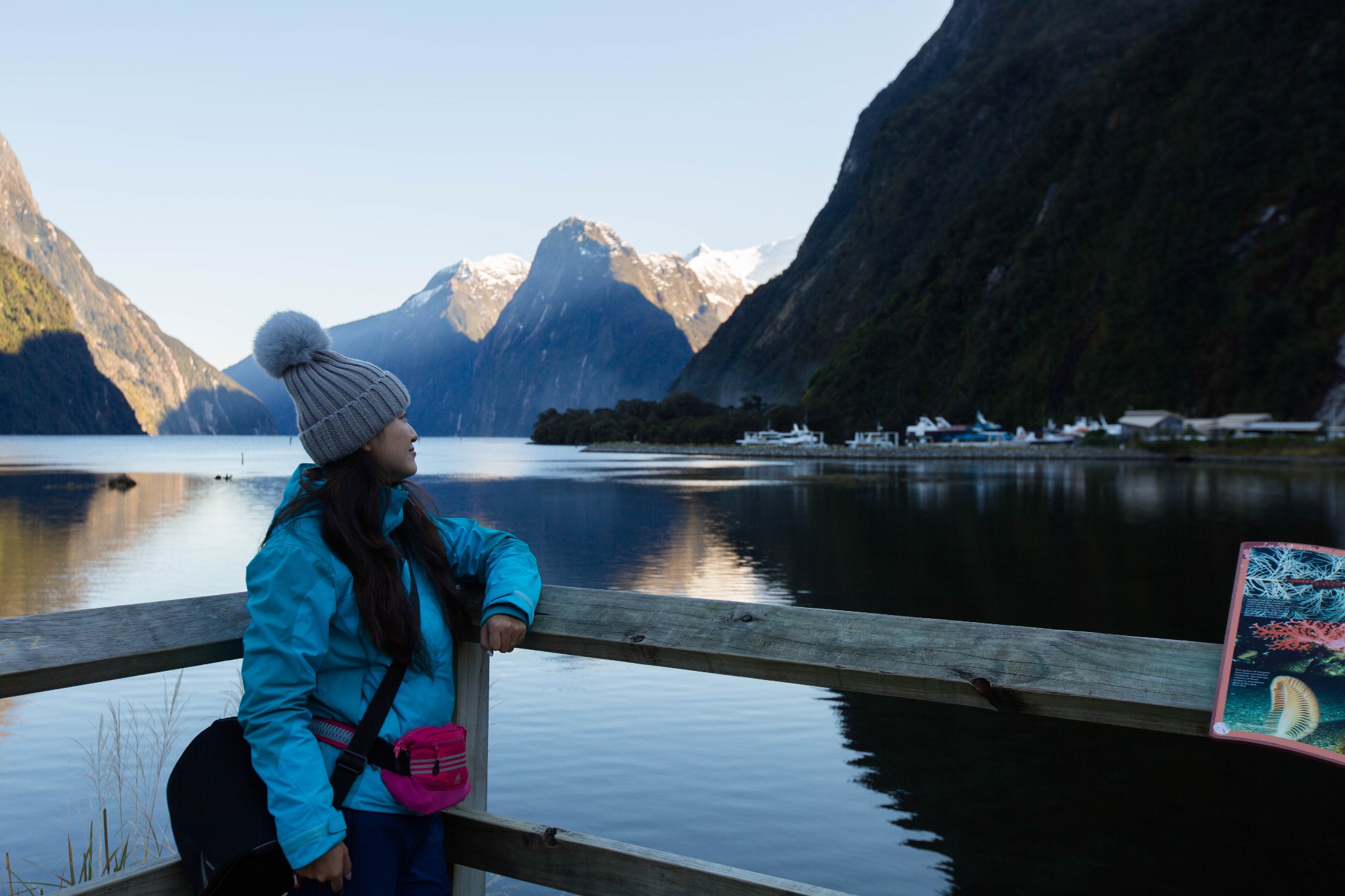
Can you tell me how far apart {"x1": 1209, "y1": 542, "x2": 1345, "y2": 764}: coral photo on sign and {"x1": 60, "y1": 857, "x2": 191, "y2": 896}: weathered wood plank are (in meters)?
2.36

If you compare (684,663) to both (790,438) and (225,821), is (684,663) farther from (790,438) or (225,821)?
(790,438)

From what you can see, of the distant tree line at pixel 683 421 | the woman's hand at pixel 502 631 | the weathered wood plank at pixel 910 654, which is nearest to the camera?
the weathered wood plank at pixel 910 654

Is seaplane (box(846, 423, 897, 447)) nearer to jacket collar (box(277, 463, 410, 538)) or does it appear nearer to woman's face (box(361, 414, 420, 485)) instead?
woman's face (box(361, 414, 420, 485))

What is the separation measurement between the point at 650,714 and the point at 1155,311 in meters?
116

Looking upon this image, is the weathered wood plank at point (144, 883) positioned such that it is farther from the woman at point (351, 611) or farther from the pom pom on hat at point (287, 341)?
the pom pom on hat at point (287, 341)

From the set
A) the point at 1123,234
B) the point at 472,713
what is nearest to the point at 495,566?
the point at 472,713

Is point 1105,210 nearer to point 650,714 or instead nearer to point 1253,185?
point 1253,185

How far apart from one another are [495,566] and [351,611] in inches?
18.0

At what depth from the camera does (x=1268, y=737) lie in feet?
5.99

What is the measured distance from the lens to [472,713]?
9.29ft

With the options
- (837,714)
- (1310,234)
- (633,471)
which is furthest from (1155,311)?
(837,714)

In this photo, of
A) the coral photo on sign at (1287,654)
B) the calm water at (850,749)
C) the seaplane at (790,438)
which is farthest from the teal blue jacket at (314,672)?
the seaplane at (790,438)

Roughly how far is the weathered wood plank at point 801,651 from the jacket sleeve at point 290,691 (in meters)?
0.32

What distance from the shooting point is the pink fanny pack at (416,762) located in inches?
94.3
